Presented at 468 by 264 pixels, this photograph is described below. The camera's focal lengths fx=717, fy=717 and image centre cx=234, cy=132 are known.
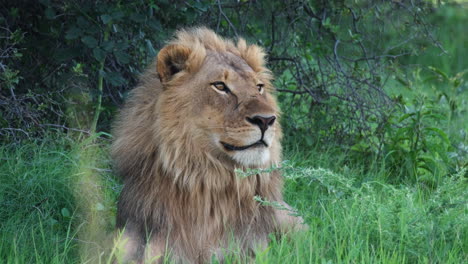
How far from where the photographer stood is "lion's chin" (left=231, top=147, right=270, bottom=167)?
117 inches

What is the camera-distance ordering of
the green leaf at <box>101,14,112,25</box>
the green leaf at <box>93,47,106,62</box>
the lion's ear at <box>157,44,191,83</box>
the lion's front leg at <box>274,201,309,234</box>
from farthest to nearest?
the green leaf at <box>93,47,106,62</box>
the green leaf at <box>101,14,112,25</box>
the lion's front leg at <box>274,201,309,234</box>
the lion's ear at <box>157,44,191,83</box>

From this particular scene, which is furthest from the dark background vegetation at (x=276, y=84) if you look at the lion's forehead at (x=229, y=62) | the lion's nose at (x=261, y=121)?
the lion's forehead at (x=229, y=62)

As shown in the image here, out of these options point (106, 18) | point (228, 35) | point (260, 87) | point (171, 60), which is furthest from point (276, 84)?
point (171, 60)

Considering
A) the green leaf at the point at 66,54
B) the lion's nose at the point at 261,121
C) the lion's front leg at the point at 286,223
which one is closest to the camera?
the lion's nose at the point at 261,121

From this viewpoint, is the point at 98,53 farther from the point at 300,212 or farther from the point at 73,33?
the point at 300,212

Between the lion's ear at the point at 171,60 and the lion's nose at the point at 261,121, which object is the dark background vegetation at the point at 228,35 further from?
the lion's nose at the point at 261,121

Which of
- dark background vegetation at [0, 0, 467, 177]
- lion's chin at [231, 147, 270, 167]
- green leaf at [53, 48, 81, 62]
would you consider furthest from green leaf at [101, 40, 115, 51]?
lion's chin at [231, 147, 270, 167]

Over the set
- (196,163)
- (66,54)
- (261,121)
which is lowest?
(196,163)

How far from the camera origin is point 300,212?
3387mm

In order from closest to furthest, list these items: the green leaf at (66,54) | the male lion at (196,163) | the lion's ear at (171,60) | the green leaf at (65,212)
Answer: the male lion at (196,163) → the lion's ear at (171,60) → the green leaf at (65,212) → the green leaf at (66,54)

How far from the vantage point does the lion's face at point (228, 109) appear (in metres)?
2.96

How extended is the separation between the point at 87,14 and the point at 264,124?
1.72 meters

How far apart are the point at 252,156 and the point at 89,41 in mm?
1516

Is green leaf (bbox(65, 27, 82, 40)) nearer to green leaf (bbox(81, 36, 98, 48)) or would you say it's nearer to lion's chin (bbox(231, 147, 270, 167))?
green leaf (bbox(81, 36, 98, 48))
